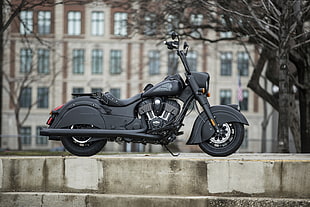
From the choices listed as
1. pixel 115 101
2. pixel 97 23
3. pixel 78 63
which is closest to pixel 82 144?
pixel 115 101

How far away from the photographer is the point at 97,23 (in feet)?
182

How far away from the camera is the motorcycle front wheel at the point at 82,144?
27.1 feet

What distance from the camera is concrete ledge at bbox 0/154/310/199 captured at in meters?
9.27

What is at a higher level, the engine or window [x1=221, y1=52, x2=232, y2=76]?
window [x1=221, y1=52, x2=232, y2=76]

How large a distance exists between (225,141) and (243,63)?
46641 mm

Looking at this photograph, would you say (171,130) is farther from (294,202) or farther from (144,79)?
(144,79)

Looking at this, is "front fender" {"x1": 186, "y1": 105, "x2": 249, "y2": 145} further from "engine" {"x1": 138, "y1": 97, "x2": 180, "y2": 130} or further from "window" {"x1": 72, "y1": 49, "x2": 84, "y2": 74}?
"window" {"x1": 72, "y1": 49, "x2": 84, "y2": 74}

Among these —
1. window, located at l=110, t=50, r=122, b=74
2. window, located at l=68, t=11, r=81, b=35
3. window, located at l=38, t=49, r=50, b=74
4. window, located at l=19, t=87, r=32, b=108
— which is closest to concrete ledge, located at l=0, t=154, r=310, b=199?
window, located at l=38, t=49, r=50, b=74

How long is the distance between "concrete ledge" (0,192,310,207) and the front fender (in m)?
1.57

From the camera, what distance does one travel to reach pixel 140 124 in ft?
26.6

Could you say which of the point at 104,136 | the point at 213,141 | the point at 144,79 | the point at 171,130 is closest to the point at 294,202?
the point at 213,141

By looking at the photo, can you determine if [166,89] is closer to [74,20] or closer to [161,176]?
[161,176]

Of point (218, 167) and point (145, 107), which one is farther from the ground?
point (145, 107)

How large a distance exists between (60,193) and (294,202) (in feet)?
13.3
